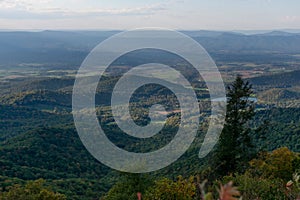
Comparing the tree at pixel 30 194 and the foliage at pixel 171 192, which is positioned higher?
the foliage at pixel 171 192

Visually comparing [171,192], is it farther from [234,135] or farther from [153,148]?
[153,148]

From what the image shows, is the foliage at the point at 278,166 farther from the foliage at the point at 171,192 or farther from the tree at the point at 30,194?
the tree at the point at 30,194

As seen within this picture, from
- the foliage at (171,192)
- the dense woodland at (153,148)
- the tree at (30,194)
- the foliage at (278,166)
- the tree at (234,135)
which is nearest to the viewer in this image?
the foliage at (171,192)

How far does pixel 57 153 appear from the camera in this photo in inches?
1442

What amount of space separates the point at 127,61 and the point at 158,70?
54986 millimetres

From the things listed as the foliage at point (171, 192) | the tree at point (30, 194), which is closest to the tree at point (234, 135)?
the foliage at point (171, 192)

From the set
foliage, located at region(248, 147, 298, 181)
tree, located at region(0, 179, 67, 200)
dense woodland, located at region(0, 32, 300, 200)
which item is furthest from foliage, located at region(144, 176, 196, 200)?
tree, located at region(0, 179, 67, 200)

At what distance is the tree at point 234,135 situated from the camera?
17.1 meters

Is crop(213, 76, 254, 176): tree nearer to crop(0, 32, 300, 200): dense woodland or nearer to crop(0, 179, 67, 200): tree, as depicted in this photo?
crop(0, 32, 300, 200): dense woodland

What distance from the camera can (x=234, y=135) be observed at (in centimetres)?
1733

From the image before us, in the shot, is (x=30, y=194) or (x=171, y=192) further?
(x=30, y=194)

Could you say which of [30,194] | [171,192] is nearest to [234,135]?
[171,192]

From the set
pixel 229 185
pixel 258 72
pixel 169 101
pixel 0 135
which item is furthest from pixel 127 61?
pixel 229 185

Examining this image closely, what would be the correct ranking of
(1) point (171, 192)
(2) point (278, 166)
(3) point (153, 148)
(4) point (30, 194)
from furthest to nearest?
(3) point (153, 148) → (2) point (278, 166) → (4) point (30, 194) → (1) point (171, 192)
